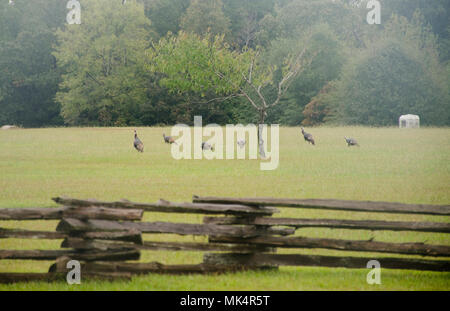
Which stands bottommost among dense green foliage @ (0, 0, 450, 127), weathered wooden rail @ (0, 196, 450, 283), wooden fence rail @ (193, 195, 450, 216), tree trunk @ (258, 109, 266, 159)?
weathered wooden rail @ (0, 196, 450, 283)

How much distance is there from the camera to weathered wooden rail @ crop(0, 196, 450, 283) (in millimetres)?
8609

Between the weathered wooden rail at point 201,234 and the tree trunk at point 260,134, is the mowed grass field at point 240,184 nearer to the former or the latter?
the weathered wooden rail at point 201,234

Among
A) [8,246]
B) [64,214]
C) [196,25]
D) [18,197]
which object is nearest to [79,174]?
[18,197]

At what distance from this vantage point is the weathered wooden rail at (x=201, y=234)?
8.61m

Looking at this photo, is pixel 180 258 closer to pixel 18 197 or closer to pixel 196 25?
pixel 18 197

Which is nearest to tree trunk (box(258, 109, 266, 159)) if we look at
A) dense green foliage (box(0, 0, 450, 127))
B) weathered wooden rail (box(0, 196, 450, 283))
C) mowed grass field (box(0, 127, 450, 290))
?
mowed grass field (box(0, 127, 450, 290))

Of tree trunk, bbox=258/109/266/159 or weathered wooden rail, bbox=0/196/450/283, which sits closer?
weathered wooden rail, bbox=0/196/450/283

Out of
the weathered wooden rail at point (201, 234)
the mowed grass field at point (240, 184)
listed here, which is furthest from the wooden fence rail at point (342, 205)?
the mowed grass field at point (240, 184)

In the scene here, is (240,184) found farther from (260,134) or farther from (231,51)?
(231,51)

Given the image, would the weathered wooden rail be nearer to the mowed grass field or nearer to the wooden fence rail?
the wooden fence rail

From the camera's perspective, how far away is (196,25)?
227 feet

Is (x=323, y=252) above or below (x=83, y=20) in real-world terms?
below

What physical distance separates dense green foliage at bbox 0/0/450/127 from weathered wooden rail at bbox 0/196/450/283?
56.4 metres
